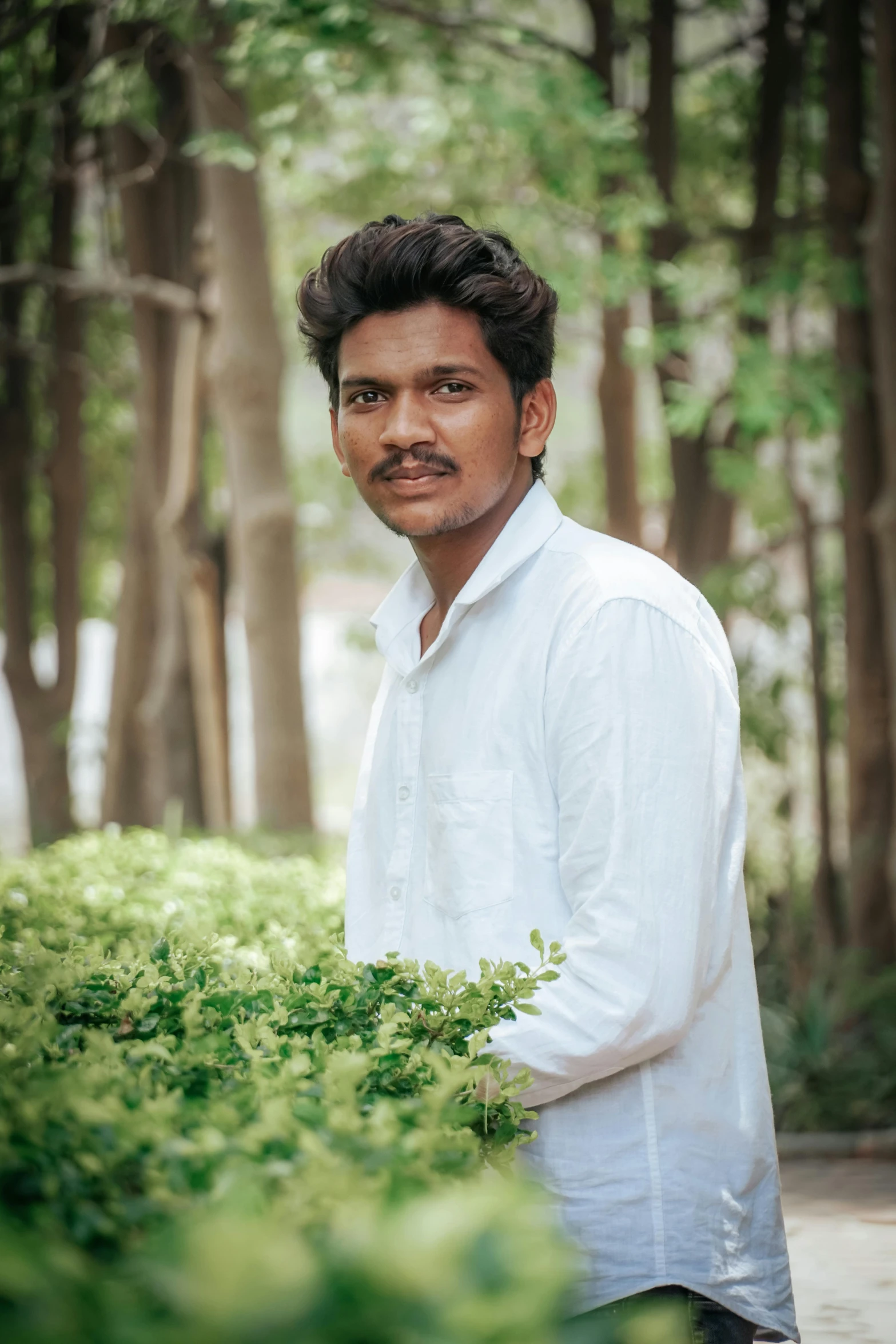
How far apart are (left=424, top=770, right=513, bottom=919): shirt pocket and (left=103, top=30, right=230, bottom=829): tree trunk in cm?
707

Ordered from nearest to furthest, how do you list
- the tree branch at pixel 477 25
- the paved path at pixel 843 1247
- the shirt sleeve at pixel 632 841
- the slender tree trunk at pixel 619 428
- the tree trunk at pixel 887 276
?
the shirt sleeve at pixel 632 841 < the paved path at pixel 843 1247 < the tree branch at pixel 477 25 < the tree trunk at pixel 887 276 < the slender tree trunk at pixel 619 428

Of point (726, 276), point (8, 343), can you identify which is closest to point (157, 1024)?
point (726, 276)

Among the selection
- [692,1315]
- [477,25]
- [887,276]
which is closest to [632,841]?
[692,1315]

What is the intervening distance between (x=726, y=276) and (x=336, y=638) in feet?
12.6

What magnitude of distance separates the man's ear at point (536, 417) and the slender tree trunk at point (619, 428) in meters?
7.10

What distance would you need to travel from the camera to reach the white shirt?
2.01m

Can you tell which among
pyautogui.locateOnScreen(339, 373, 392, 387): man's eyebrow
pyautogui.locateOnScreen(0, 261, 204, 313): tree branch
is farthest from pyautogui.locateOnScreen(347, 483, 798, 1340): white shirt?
pyautogui.locateOnScreen(0, 261, 204, 313): tree branch

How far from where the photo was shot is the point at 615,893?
6.59ft

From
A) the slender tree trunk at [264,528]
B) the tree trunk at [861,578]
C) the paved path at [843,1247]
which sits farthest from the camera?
the tree trunk at [861,578]

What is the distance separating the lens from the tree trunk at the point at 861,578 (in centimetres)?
873

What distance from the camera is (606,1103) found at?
2.16 meters

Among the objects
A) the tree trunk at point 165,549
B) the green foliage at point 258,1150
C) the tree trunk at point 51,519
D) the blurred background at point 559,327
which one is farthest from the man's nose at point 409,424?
the tree trunk at point 51,519

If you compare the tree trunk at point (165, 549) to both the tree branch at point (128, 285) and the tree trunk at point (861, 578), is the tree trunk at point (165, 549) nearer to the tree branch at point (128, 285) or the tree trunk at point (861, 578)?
the tree branch at point (128, 285)

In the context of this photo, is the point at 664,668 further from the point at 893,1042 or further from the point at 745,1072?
the point at 893,1042
